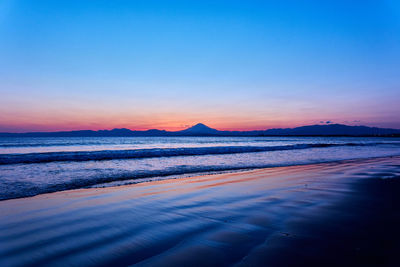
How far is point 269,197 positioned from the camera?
15.8ft

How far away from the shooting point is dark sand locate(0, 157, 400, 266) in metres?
2.25

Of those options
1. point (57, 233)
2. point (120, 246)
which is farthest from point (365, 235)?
point (57, 233)

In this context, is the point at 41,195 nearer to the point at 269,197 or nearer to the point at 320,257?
the point at 269,197

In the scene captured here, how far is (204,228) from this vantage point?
10.1 ft

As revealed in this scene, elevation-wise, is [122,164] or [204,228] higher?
[204,228]

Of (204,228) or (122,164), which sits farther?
(122,164)

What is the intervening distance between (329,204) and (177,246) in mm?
3153

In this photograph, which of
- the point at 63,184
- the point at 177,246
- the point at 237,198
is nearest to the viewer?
the point at 177,246

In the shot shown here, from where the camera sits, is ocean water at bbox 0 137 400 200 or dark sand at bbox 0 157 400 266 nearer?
dark sand at bbox 0 157 400 266

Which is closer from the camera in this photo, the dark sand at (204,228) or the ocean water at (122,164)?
the dark sand at (204,228)

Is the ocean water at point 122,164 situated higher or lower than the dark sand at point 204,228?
lower

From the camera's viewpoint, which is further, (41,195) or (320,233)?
→ (41,195)

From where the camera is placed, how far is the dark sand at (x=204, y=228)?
225 cm

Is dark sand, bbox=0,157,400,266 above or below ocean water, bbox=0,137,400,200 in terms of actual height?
above
